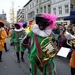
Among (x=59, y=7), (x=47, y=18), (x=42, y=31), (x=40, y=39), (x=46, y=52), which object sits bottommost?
(x=46, y=52)

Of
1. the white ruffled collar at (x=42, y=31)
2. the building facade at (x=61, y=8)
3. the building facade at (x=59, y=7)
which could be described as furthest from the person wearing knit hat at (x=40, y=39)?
the building facade at (x=61, y=8)

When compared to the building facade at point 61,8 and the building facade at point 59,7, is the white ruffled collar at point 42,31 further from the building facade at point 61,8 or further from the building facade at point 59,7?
the building facade at point 61,8

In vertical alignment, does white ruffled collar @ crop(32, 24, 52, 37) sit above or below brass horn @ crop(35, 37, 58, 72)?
above

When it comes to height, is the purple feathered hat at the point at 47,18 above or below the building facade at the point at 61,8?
below

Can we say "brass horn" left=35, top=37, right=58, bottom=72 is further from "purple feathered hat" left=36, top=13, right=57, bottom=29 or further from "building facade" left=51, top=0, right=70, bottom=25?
"building facade" left=51, top=0, right=70, bottom=25

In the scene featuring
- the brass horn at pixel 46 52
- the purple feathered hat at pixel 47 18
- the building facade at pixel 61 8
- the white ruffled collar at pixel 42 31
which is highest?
the building facade at pixel 61 8

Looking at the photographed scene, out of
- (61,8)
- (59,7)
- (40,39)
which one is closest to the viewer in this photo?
(40,39)

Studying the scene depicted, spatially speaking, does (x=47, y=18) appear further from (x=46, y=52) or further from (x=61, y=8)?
(x=61, y=8)

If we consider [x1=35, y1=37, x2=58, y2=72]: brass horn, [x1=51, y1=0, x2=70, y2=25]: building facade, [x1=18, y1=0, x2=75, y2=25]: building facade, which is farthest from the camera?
[x1=51, y1=0, x2=70, y2=25]: building facade

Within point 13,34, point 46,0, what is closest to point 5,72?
point 13,34

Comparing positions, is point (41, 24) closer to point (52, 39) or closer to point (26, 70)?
point (52, 39)

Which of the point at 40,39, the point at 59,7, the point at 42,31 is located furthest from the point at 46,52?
the point at 59,7

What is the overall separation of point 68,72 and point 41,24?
11.2ft

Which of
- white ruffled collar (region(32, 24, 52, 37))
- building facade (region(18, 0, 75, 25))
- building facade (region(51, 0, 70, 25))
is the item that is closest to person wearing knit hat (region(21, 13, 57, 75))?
white ruffled collar (region(32, 24, 52, 37))
